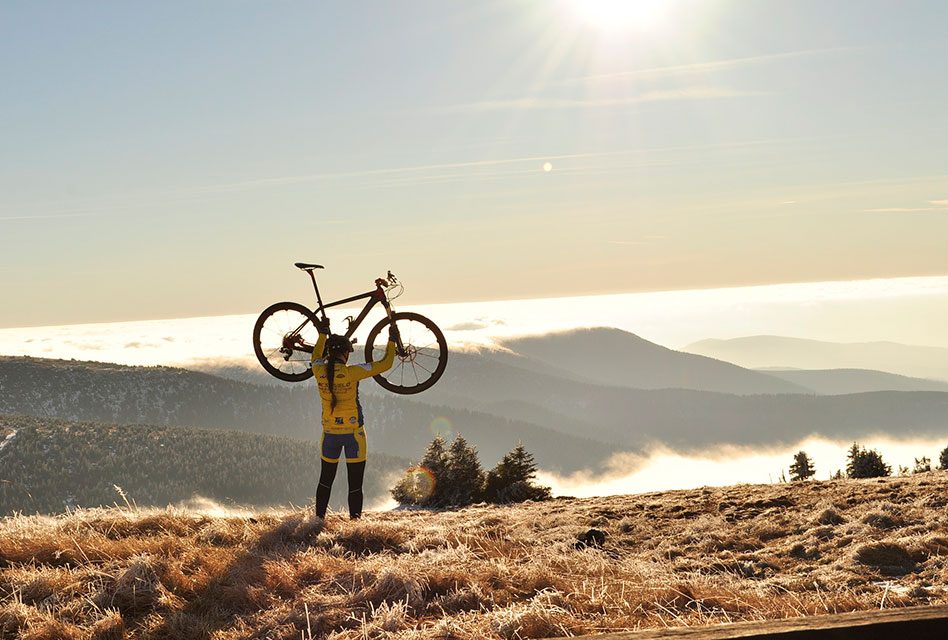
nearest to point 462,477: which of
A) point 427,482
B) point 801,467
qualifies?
point 427,482

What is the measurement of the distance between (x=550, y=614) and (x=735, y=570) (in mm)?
5562

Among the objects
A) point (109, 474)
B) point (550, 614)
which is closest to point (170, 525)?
point (550, 614)

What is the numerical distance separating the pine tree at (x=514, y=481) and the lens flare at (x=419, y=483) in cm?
225

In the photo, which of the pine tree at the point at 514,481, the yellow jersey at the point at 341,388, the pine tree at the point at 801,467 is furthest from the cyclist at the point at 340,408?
the pine tree at the point at 801,467

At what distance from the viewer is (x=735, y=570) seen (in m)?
9.23

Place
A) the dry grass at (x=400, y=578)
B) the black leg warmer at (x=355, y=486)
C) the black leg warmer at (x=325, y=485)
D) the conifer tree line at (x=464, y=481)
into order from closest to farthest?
the dry grass at (x=400, y=578) < the black leg warmer at (x=325, y=485) < the black leg warmer at (x=355, y=486) < the conifer tree line at (x=464, y=481)

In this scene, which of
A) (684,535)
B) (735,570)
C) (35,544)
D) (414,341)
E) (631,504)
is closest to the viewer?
(35,544)

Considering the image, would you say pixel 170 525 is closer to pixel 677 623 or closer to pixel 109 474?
pixel 677 623

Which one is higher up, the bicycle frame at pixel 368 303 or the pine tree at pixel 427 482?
the bicycle frame at pixel 368 303

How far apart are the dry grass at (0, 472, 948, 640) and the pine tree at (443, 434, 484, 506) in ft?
53.2

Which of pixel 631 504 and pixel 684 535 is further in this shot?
pixel 631 504

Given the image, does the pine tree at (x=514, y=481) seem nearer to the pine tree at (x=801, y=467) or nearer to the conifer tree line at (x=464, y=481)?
the conifer tree line at (x=464, y=481)

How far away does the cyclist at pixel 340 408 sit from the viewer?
1278 cm

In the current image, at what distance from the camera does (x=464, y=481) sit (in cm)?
2834
